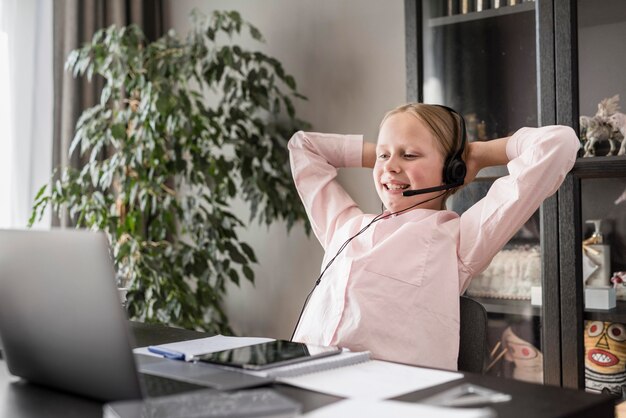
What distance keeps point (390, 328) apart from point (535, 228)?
2.92 feet

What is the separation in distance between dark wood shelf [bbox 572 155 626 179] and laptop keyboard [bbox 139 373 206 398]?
143 cm

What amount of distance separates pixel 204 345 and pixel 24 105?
2168mm

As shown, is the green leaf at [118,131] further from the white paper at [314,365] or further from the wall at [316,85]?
the white paper at [314,365]

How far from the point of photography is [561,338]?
206 cm

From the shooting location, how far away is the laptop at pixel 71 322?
0.82 metres

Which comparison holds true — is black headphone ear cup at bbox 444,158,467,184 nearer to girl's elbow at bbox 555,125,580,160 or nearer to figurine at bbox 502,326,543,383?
girl's elbow at bbox 555,125,580,160

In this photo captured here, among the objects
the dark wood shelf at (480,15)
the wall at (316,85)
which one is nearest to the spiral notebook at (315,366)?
the dark wood shelf at (480,15)

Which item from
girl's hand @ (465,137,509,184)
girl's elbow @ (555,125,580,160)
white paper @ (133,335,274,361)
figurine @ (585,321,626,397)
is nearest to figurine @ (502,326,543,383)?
figurine @ (585,321,626,397)

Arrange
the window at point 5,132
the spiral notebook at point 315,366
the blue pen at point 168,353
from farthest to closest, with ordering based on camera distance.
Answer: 1. the window at point 5,132
2. the blue pen at point 168,353
3. the spiral notebook at point 315,366

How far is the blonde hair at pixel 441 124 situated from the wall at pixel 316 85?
1.12m

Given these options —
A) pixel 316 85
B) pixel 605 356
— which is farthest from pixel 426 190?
pixel 316 85

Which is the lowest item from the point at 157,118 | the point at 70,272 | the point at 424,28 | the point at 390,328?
the point at 390,328

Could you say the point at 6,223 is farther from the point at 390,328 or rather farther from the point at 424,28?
the point at 390,328

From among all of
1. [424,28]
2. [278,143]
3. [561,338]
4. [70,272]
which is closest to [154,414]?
[70,272]
